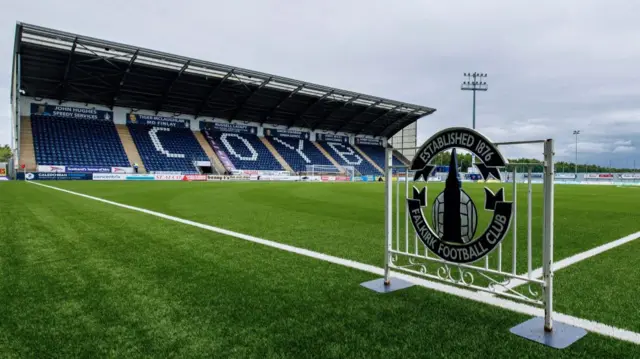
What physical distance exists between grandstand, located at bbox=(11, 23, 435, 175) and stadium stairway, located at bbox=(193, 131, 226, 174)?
134 millimetres

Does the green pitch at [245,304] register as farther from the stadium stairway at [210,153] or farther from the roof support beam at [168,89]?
the stadium stairway at [210,153]

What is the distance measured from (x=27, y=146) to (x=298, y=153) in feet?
98.6

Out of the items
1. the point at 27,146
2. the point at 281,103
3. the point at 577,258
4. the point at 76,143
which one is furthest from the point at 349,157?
the point at 577,258

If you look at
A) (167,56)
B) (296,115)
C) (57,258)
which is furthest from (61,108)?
(57,258)

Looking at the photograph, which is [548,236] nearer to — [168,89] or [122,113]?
[168,89]

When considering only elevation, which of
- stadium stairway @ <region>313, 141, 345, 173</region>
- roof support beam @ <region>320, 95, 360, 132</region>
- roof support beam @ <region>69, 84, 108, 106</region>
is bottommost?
stadium stairway @ <region>313, 141, 345, 173</region>

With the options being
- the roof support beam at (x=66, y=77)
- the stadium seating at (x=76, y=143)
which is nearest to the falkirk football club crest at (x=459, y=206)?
the roof support beam at (x=66, y=77)

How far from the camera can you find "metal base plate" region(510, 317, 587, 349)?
257 centimetres

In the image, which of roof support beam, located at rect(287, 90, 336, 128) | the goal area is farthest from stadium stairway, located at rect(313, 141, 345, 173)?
roof support beam, located at rect(287, 90, 336, 128)

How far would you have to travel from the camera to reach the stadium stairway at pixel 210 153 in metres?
43.8

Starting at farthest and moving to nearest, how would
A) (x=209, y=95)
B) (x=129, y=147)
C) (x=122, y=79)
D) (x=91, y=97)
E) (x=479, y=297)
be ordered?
(x=209, y=95) < (x=129, y=147) < (x=91, y=97) < (x=122, y=79) < (x=479, y=297)

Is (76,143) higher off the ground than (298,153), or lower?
higher

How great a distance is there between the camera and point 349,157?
188 feet

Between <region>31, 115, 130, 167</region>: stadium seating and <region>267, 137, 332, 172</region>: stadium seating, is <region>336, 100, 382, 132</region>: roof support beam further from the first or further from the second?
<region>31, 115, 130, 167</region>: stadium seating
